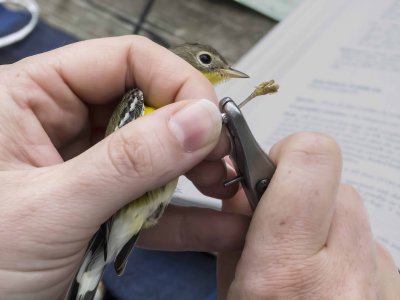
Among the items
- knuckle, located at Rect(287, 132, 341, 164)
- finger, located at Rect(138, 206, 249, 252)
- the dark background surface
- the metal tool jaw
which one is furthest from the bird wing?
the dark background surface

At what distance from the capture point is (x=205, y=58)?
4.67 ft

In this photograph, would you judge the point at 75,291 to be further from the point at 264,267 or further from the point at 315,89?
the point at 315,89

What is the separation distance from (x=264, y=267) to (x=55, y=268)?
375 millimetres

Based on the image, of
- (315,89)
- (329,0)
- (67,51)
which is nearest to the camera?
(67,51)

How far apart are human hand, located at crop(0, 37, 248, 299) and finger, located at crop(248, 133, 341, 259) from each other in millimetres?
130

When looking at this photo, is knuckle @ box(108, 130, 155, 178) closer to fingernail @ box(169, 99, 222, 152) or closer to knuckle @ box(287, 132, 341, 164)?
fingernail @ box(169, 99, 222, 152)

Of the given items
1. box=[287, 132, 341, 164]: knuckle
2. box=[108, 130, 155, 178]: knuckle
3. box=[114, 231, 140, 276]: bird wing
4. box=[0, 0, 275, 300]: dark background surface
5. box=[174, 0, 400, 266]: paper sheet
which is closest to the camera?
box=[108, 130, 155, 178]: knuckle

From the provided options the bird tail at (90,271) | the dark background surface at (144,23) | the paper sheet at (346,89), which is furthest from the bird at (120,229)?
the dark background surface at (144,23)

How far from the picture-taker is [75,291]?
99 centimetres

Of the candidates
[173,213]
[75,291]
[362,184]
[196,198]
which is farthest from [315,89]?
[75,291]

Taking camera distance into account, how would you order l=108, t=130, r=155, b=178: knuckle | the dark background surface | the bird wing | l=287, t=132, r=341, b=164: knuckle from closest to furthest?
l=108, t=130, r=155, b=178: knuckle → l=287, t=132, r=341, b=164: knuckle → the bird wing → the dark background surface

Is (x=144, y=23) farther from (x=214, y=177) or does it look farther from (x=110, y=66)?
(x=214, y=177)

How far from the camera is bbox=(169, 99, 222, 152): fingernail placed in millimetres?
826

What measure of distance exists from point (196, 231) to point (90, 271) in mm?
268
